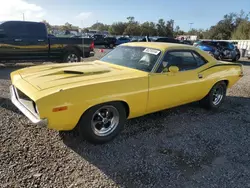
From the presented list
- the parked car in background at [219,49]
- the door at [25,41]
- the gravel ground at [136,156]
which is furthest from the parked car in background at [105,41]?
the gravel ground at [136,156]

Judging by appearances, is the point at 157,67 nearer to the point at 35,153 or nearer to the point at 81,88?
the point at 81,88

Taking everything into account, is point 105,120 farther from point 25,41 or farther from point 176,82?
point 25,41

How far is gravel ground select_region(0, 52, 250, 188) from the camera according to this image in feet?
9.04

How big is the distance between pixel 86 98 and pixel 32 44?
298 inches

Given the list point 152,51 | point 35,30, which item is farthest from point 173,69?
point 35,30

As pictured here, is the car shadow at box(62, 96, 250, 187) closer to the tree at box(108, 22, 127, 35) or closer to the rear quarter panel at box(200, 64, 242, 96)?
the rear quarter panel at box(200, 64, 242, 96)

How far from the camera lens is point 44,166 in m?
2.92

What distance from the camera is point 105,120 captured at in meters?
3.57

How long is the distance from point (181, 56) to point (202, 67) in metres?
0.59

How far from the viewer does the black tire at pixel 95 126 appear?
10.6 ft

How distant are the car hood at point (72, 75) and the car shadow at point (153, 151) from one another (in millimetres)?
951

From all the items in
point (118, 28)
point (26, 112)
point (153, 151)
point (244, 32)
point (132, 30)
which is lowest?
point (153, 151)

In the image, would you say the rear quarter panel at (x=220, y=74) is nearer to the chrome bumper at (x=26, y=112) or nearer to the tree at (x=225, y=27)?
the chrome bumper at (x=26, y=112)

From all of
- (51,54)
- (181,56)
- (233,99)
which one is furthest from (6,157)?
(51,54)
